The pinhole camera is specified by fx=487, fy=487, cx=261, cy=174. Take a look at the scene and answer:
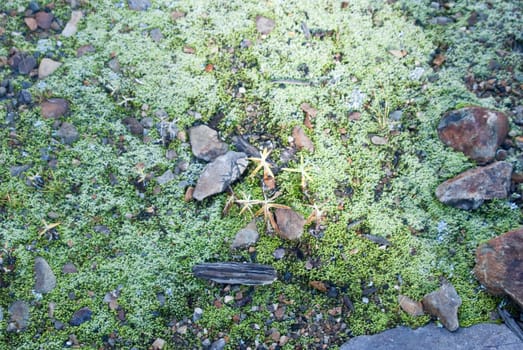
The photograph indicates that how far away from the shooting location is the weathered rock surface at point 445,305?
9.07 feet

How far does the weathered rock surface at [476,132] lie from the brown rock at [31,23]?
299 cm

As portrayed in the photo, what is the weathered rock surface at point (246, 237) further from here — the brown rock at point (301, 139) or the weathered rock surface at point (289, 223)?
the brown rock at point (301, 139)

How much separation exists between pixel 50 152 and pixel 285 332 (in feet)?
6.20

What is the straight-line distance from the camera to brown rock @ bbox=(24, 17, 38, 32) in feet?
11.6

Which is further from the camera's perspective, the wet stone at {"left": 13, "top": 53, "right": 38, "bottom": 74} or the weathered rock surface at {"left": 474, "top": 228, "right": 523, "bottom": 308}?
the wet stone at {"left": 13, "top": 53, "right": 38, "bottom": 74}

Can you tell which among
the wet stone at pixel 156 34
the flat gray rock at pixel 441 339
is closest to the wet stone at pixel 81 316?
the flat gray rock at pixel 441 339

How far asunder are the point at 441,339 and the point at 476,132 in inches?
52.2

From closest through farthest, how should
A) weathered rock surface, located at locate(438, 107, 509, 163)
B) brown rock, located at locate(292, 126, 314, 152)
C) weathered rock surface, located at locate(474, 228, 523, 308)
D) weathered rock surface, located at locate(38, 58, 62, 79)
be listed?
1. weathered rock surface, located at locate(474, 228, 523, 308)
2. weathered rock surface, located at locate(438, 107, 509, 163)
3. brown rock, located at locate(292, 126, 314, 152)
4. weathered rock surface, located at locate(38, 58, 62, 79)

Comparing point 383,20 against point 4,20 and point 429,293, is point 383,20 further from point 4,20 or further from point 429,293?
point 4,20

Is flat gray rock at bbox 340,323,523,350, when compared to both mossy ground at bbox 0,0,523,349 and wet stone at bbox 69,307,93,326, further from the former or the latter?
wet stone at bbox 69,307,93,326

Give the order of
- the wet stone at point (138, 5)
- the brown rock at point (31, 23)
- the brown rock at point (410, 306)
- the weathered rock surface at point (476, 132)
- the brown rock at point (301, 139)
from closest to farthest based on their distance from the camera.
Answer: the brown rock at point (410, 306) < the weathered rock surface at point (476, 132) < the brown rock at point (301, 139) < the brown rock at point (31, 23) < the wet stone at point (138, 5)

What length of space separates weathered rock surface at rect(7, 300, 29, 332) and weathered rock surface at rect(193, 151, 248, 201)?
1174mm

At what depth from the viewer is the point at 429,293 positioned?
2.86 m

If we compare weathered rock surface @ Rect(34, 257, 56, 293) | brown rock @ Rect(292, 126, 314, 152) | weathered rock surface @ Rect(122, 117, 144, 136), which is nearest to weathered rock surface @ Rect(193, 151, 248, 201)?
brown rock @ Rect(292, 126, 314, 152)
